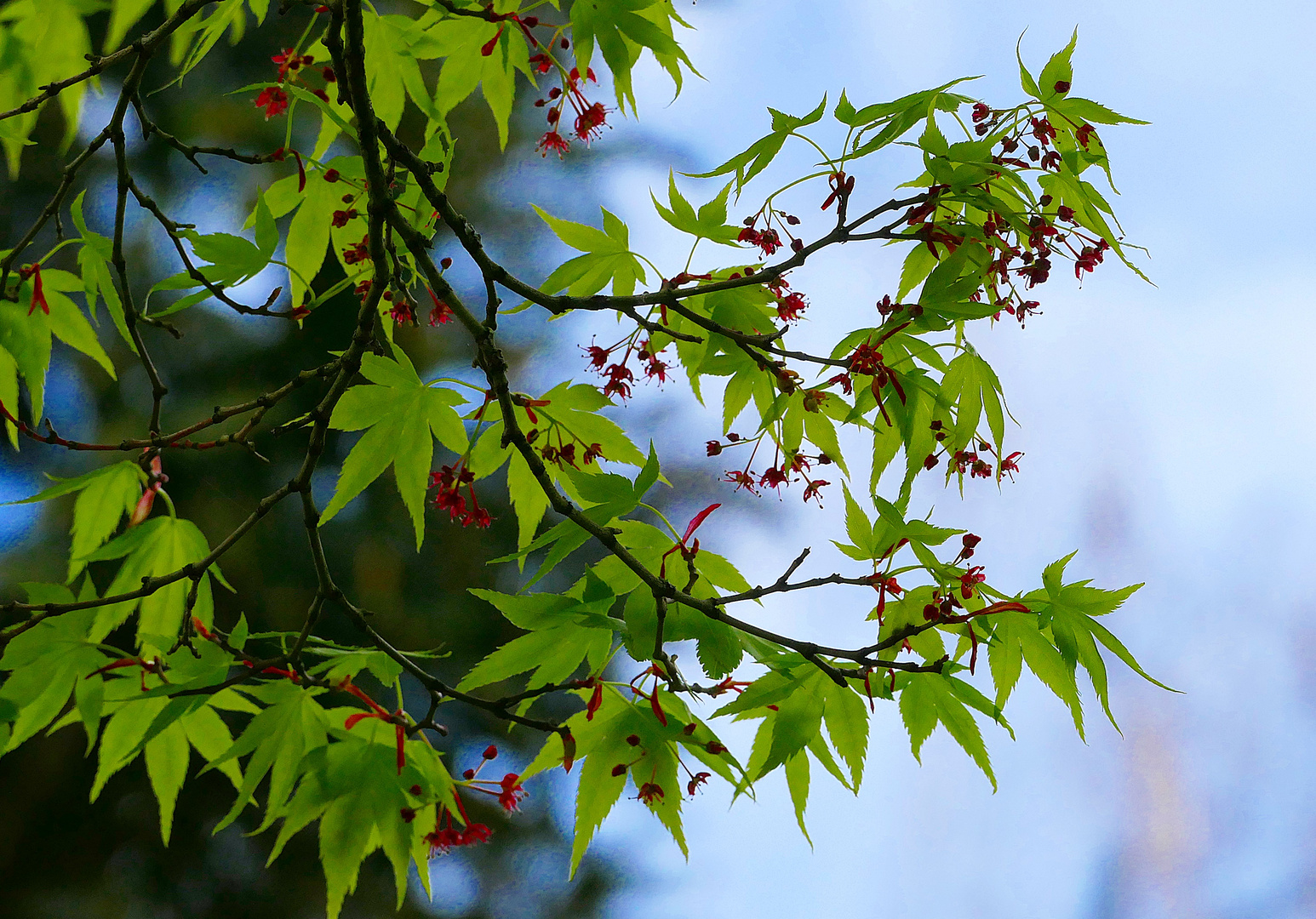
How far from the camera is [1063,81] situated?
60 centimetres

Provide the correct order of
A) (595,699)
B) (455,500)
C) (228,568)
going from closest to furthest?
1. (595,699)
2. (455,500)
3. (228,568)

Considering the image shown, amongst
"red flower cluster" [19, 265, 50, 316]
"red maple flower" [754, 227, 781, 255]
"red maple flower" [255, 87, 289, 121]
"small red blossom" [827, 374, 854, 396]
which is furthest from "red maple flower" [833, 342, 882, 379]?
"red flower cluster" [19, 265, 50, 316]

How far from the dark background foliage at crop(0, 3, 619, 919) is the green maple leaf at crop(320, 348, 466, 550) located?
1.36m

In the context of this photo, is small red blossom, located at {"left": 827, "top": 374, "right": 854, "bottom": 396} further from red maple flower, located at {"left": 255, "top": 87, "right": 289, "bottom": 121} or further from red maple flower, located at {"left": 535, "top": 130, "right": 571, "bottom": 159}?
red maple flower, located at {"left": 255, "top": 87, "right": 289, "bottom": 121}

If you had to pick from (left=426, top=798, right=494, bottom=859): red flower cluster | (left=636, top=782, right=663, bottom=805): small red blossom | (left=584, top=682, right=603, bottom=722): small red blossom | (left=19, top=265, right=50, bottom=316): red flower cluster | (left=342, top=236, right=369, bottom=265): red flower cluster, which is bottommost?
(left=426, top=798, right=494, bottom=859): red flower cluster

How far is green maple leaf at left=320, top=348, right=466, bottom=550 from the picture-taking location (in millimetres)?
563

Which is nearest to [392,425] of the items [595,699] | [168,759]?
[595,699]

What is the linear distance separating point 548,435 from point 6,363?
43 cm

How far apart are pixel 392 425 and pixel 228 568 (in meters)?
1.60

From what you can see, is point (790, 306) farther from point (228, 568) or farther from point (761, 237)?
point (228, 568)

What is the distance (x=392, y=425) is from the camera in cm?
58

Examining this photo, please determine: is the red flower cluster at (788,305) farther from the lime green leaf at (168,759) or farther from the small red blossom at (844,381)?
the lime green leaf at (168,759)

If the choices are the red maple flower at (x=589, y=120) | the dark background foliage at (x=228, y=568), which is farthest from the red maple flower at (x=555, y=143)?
the dark background foliage at (x=228, y=568)

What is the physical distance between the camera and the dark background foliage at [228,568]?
1.85 meters
